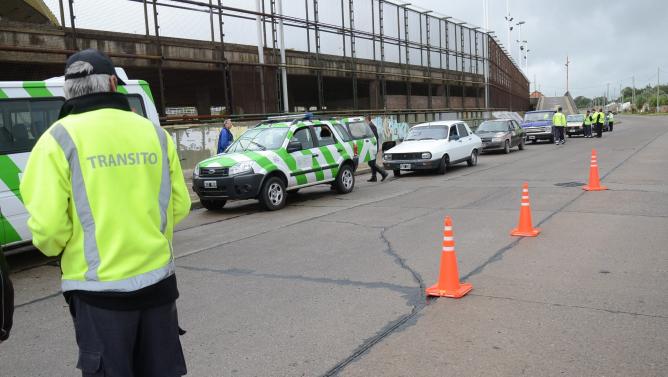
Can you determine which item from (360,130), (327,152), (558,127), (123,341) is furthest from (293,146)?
(558,127)

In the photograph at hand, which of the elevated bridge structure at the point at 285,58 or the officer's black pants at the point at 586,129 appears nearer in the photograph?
the elevated bridge structure at the point at 285,58

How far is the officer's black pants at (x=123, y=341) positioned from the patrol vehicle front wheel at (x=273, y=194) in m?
8.78

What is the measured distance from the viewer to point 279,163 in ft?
38.3

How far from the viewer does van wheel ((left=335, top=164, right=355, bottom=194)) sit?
13555 mm

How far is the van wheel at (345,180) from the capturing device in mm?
13555

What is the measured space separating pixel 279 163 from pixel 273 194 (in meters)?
0.67

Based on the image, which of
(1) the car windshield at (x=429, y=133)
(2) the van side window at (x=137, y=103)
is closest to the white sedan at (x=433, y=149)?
(1) the car windshield at (x=429, y=133)

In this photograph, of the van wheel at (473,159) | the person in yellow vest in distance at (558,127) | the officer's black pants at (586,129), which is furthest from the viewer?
the officer's black pants at (586,129)

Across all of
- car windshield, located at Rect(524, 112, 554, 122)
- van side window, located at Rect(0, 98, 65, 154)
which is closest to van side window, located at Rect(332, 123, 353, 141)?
van side window, located at Rect(0, 98, 65, 154)

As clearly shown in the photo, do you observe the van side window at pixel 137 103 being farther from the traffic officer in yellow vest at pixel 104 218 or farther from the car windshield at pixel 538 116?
the car windshield at pixel 538 116

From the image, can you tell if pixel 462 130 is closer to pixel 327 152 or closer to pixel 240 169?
pixel 327 152

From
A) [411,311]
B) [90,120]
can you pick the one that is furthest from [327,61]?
[90,120]

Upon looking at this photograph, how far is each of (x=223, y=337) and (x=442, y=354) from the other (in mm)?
1747

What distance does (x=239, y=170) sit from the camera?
11.1 m
